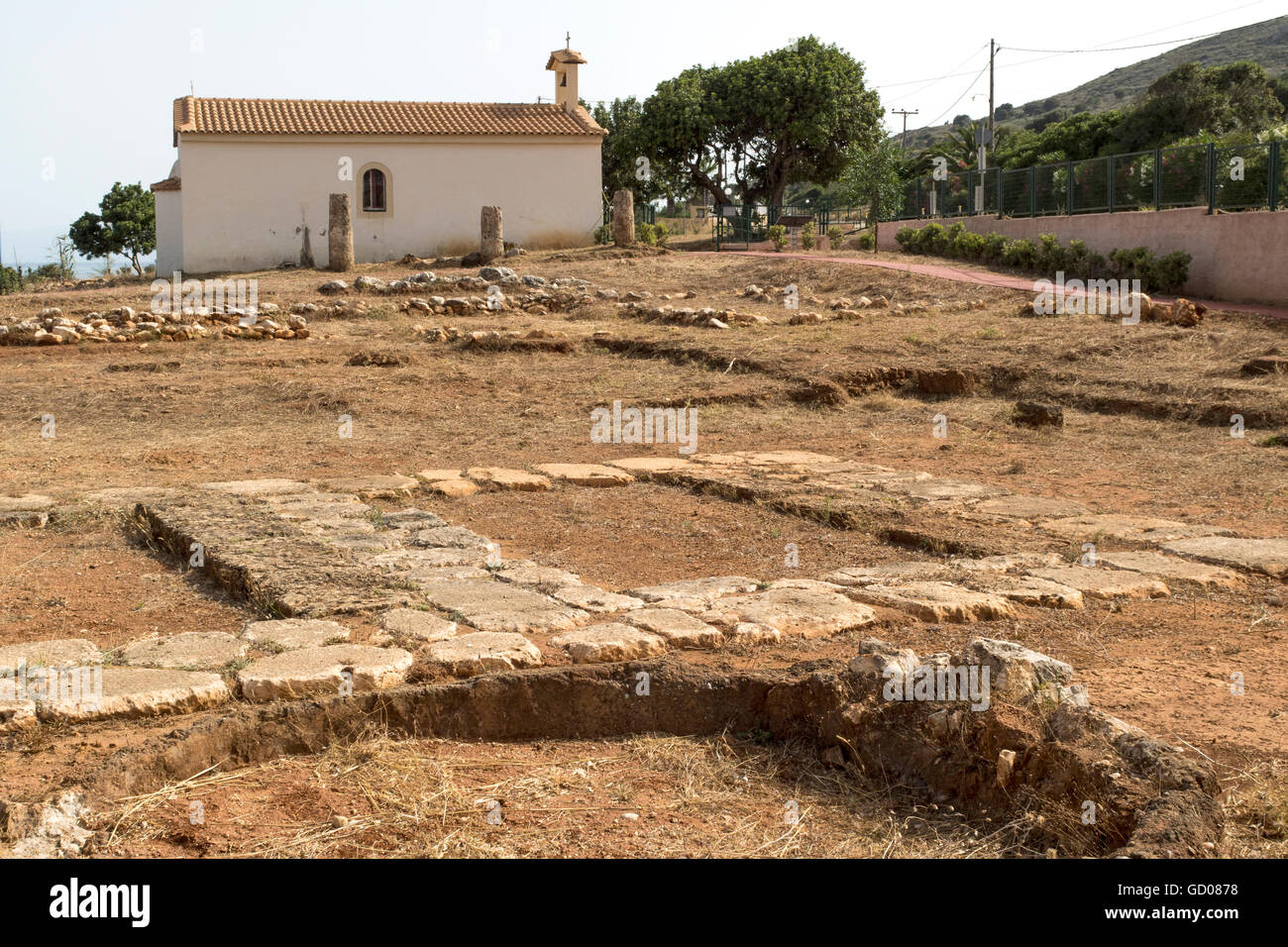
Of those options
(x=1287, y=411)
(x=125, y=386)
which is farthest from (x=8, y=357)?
(x=1287, y=411)

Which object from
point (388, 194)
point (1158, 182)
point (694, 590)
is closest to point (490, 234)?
point (388, 194)

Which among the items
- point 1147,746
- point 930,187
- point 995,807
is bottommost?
point 995,807

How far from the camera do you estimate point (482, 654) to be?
167 inches

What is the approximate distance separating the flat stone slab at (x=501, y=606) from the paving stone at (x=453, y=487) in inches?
91.4

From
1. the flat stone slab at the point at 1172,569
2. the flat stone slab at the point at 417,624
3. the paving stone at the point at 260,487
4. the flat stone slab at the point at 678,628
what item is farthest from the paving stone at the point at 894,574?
the paving stone at the point at 260,487

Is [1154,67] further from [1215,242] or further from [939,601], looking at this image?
[939,601]

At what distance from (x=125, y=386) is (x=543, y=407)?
15.0ft

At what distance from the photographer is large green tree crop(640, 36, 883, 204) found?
41.7m

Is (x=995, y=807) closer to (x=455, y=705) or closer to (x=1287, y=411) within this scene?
(x=455, y=705)

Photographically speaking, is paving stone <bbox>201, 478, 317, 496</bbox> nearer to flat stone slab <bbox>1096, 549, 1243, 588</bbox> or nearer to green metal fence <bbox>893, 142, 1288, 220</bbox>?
flat stone slab <bbox>1096, 549, 1243, 588</bbox>

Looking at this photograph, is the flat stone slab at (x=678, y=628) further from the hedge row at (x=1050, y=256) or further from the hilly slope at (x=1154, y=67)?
the hilly slope at (x=1154, y=67)

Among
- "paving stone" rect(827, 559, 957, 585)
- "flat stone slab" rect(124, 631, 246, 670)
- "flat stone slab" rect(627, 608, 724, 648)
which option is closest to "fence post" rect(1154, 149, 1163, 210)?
"paving stone" rect(827, 559, 957, 585)

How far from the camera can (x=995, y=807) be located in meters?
3.41
